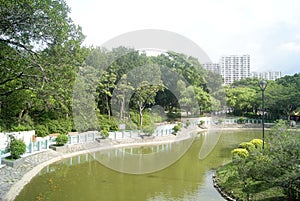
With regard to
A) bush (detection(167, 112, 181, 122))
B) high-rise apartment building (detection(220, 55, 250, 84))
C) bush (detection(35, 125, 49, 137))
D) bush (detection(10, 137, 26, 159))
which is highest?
high-rise apartment building (detection(220, 55, 250, 84))

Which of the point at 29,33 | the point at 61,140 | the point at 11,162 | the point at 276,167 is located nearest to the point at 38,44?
the point at 29,33

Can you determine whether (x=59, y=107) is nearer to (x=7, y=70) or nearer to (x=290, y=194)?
(x=7, y=70)

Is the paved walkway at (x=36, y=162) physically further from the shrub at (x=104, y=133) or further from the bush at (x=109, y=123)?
the bush at (x=109, y=123)

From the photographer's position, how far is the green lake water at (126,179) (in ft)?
26.1

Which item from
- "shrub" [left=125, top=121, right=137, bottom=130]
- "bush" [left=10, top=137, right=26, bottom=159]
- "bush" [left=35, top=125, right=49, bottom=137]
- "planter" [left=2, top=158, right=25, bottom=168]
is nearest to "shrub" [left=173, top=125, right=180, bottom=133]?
"shrub" [left=125, top=121, right=137, bottom=130]

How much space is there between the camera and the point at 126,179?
9.73 metres

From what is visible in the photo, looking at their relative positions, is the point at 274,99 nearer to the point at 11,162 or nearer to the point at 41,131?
the point at 41,131

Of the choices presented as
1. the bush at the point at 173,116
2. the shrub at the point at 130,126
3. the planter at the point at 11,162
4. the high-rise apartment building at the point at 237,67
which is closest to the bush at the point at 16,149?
the planter at the point at 11,162

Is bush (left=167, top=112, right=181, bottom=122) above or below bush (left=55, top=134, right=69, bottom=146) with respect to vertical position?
above

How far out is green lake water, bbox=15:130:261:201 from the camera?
7.97m

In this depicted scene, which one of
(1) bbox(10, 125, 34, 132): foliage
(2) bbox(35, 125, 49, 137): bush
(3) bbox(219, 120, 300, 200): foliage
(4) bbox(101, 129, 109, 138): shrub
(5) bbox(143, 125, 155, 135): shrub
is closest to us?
(3) bbox(219, 120, 300, 200): foliage

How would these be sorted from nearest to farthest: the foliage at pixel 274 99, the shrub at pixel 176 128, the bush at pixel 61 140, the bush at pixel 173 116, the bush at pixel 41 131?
the bush at pixel 61 140 → the bush at pixel 41 131 → the shrub at pixel 176 128 → the bush at pixel 173 116 → the foliage at pixel 274 99

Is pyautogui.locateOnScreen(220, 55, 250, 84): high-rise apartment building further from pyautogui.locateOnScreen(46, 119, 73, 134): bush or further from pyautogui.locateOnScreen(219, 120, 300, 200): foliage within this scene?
pyautogui.locateOnScreen(219, 120, 300, 200): foliage

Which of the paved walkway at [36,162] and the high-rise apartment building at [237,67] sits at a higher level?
the high-rise apartment building at [237,67]
